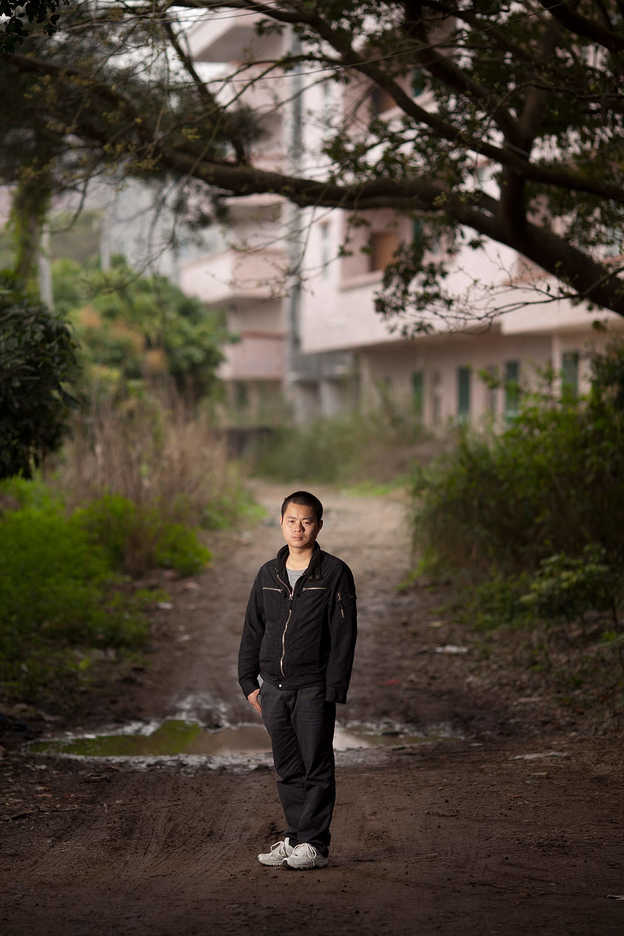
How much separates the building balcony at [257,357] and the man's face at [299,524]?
1477 inches

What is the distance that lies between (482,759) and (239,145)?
556cm

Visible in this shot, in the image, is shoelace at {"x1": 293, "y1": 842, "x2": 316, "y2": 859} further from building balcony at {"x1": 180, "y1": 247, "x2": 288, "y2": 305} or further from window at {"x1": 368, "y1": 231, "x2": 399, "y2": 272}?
building balcony at {"x1": 180, "y1": 247, "x2": 288, "y2": 305}

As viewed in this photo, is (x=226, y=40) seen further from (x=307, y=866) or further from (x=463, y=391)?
(x=307, y=866)

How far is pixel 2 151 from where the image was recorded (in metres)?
11.5

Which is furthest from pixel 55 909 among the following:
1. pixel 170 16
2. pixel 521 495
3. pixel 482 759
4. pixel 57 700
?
pixel 521 495

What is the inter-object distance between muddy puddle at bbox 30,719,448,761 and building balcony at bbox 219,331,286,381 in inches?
1336

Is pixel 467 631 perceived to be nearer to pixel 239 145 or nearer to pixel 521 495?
pixel 521 495

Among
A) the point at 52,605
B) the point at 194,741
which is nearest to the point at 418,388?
the point at 52,605

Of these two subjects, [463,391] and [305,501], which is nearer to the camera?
[305,501]

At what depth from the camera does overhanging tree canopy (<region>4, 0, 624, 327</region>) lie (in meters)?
8.43

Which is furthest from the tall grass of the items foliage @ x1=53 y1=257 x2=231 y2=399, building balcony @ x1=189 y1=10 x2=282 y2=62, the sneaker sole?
building balcony @ x1=189 y1=10 x2=282 y2=62

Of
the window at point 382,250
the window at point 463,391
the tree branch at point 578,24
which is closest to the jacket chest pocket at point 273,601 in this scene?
the tree branch at point 578,24

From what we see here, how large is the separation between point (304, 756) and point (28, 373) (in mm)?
4697

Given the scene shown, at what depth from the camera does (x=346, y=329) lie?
3155 centimetres
